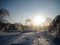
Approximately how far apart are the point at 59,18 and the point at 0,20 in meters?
24.3

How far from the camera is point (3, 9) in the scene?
29188 millimetres

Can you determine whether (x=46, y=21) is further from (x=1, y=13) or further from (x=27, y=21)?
(x=1, y=13)

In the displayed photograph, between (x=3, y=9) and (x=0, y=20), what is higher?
(x=3, y=9)

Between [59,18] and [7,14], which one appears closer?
[7,14]

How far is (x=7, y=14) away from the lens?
29.5m

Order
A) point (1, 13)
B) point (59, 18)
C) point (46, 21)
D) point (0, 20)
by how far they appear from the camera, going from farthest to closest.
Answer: point (46, 21) → point (59, 18) → point (0, 20) → point (1, 13)

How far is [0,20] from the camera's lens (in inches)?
1222

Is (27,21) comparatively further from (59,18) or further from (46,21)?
(59,18)

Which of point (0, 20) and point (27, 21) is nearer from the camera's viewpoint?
point (0, 20)

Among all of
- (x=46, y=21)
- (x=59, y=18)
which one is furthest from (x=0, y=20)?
(x=46, y=21)

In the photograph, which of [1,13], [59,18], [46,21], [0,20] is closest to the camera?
[1,13]

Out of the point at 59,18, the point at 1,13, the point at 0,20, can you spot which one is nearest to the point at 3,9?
the point at 1,13

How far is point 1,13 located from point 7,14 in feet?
4.51

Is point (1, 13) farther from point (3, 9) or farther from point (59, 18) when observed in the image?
point (59, 18)
